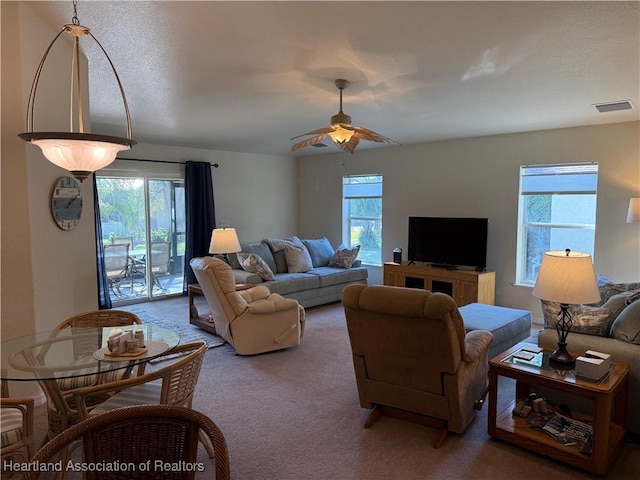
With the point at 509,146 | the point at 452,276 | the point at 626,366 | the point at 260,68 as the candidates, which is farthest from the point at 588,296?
the point at 509,146

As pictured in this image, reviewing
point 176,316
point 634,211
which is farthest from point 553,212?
point 176,316

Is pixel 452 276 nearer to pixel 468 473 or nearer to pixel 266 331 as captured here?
pixel 266 331

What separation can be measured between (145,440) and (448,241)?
4984 millimetres

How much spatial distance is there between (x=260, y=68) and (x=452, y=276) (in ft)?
11.9

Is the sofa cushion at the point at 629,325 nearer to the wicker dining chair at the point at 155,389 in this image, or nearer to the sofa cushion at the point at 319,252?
the wicker dining chair at the point at 155,389

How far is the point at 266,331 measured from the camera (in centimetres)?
416

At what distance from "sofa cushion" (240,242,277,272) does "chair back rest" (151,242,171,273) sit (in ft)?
5.20

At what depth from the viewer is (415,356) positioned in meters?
2.52

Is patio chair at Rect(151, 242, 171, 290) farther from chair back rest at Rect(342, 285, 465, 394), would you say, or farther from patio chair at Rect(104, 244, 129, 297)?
chair back rest at Rect(342, 285, 465, 394)

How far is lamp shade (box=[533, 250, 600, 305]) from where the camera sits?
2404mm

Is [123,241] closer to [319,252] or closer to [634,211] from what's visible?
[319,252]

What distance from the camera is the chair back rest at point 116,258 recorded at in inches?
243

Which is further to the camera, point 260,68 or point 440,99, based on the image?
point 440,99

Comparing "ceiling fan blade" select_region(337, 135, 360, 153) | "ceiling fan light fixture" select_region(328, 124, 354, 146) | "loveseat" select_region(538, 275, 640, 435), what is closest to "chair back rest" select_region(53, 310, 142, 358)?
"ceiling fan light fixture" select_region(328, 124, 354, 146)
